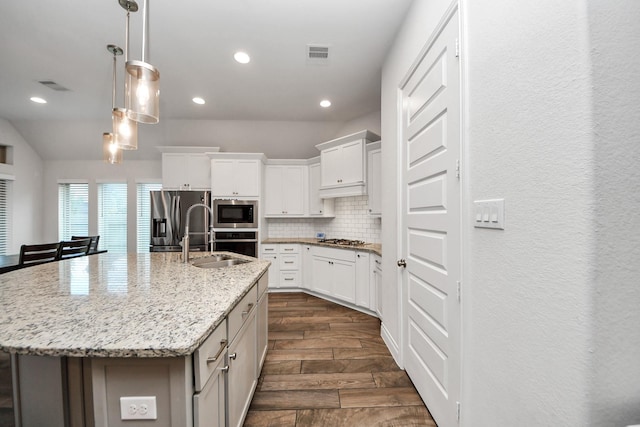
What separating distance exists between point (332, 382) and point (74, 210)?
617 centimetres

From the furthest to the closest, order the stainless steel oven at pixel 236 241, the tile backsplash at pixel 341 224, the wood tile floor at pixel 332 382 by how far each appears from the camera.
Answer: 1. the stainless steel oven at pixel 236 241
2. the tile backsplash at pixel 341 224
3. the wood tile floor at pixel 332 382

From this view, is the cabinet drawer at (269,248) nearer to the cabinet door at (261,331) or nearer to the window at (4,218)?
the cabinet door at (261,331)

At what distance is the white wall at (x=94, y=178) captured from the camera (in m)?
5.03

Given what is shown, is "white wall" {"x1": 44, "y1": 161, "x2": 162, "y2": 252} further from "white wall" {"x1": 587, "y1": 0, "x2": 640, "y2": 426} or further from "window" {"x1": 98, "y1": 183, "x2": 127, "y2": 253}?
"white wall" {"x1": 587, "y1": 0, "x2": 640, "y2": 426}

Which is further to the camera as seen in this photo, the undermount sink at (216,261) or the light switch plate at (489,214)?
the undermount sink at (216,261)

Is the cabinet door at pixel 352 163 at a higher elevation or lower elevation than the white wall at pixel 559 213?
higher

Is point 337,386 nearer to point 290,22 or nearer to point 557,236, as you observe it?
point 557,236

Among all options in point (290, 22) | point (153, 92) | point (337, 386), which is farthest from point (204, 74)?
point (337, 386)

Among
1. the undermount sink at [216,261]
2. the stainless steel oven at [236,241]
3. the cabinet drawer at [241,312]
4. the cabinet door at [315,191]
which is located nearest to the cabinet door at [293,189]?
the cabinet door at [315,191]

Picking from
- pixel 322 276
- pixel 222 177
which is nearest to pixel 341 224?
pixel 322 276

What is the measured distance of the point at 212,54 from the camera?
2.55 meters

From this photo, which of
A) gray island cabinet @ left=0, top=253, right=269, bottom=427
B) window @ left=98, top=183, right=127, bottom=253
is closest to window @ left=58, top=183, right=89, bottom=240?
window @ left=98, top=183, right=127, bottom=253

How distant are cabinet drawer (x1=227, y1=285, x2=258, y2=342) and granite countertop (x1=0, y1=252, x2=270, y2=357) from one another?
10cm

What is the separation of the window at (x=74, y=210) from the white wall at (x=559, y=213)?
268 inches
